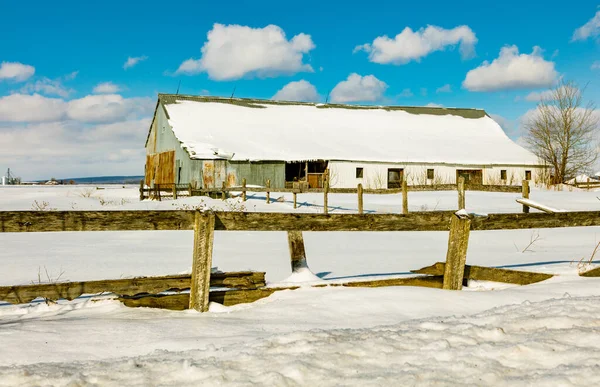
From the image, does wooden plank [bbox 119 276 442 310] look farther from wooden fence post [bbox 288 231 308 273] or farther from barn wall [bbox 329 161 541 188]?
barn wall [bbox 329 161 541 188]

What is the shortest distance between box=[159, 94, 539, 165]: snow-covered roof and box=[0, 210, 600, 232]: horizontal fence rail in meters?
25.2

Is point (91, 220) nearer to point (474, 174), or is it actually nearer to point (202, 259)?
point (202, 259)

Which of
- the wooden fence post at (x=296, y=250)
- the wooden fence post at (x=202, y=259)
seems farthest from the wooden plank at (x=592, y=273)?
the wooden fence post at (x=202, y=259)

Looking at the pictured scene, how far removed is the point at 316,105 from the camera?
4316cm

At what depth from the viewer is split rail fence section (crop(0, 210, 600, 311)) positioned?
200 inches

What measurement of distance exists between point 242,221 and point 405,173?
29.8m

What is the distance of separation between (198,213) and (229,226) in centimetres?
38

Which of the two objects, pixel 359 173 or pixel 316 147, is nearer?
pixel 359 173

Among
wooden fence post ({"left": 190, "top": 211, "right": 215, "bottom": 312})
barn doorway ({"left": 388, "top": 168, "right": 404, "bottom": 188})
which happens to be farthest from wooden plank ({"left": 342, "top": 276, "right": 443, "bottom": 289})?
barn doorway ({"left": 388, "top": 168, "right": 404, "bottom": 188})

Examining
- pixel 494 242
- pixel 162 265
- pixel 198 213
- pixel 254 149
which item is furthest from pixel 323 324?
pixel 254 149

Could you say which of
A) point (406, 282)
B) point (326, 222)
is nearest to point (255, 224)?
point (326, 222)

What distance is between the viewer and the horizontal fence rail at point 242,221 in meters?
5.03

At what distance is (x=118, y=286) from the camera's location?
17.9 feet

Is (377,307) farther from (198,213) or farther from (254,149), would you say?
(254,149)
